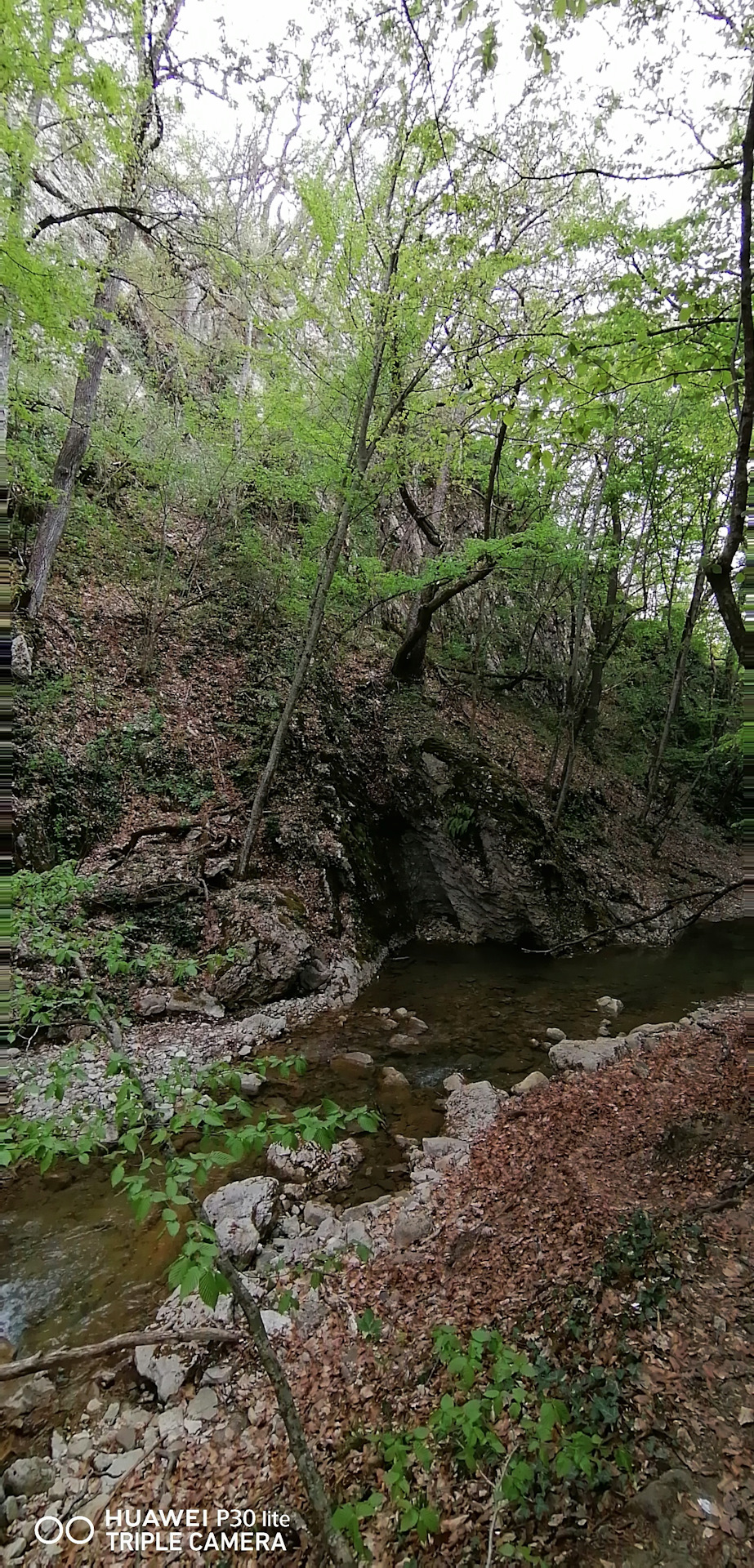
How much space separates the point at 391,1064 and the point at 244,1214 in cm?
272

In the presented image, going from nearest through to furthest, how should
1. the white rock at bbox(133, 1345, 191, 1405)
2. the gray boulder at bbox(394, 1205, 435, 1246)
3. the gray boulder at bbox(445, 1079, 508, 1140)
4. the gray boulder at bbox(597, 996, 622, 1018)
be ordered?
the white rock at bbox(133, 1345, 191, 1405) < the gray boulder at bbox(394, 1205, 435, 1246) < the gray boulder at bbox(445, 1079, 508, 1140) < the gray boulder at bbox(597, 996, 622, 1018)

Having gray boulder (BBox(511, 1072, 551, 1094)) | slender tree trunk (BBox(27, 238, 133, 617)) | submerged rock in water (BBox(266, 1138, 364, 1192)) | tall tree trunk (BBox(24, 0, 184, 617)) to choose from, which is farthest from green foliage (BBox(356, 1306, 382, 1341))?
slender tree trunk (BBox(27, 238, 133, 617))

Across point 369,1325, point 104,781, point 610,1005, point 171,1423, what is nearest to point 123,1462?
point 171,1423

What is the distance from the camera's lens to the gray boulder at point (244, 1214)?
4160 mm

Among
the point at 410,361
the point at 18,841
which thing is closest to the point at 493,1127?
the point at 18,841

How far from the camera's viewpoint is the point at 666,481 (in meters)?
13.7

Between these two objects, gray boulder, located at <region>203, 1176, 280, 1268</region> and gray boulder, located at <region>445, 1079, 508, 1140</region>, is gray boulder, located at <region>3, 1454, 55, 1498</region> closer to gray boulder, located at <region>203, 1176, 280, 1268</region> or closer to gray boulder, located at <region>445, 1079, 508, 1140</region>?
gray boulder, located at <region>203, 1176, 280, 1268</region>

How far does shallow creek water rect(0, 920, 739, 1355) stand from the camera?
3.84 metres

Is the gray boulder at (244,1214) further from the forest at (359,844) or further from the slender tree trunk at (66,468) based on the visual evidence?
the slender tree trunk at (66,468)

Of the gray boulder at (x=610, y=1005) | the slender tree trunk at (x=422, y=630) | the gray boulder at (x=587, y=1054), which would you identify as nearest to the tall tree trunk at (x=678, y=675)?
the slender tree trunk at (x=422, y=630)

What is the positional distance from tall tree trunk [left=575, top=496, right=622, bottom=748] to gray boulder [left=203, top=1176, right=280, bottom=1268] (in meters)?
11.5

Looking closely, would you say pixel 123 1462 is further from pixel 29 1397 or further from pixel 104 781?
pixel 104 781

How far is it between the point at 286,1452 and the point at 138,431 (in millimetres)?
12891

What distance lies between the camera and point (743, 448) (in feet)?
10.7
